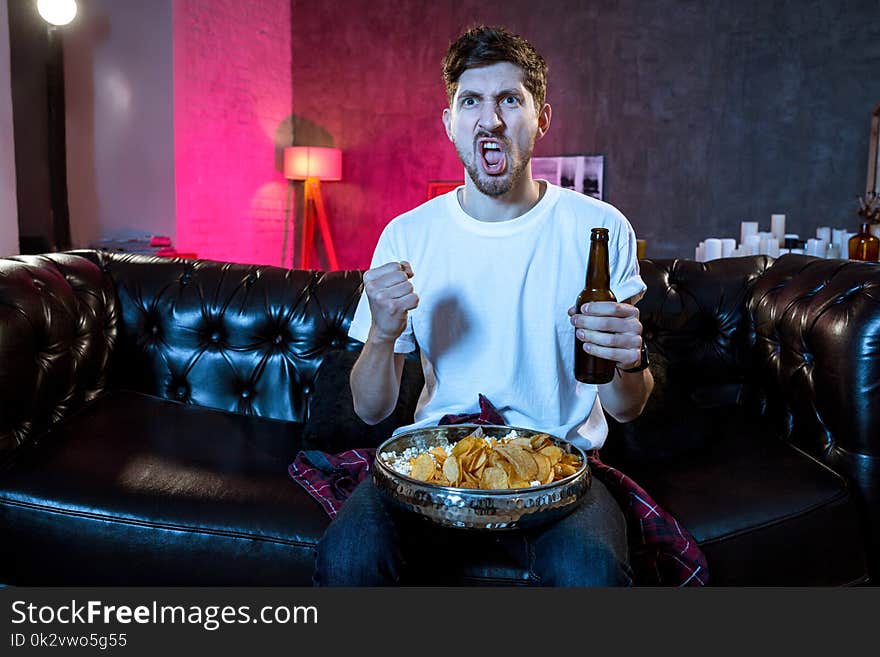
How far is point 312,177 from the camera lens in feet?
19.1

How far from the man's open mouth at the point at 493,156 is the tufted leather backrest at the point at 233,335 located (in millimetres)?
821

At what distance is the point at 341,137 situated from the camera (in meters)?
6.07

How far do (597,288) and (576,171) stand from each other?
13.5ft

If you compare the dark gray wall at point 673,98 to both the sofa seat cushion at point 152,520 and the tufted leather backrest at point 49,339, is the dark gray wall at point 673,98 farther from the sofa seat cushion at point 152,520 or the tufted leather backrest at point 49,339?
the sofa seat cushion at point 152,520

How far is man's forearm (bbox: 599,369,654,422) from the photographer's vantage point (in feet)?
4.53

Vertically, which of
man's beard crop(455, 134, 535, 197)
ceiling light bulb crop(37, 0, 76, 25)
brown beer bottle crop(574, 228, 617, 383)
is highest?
ceiling light bulb crop(37, 0, 76, 25)


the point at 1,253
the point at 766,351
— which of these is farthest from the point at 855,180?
the point at 1,253

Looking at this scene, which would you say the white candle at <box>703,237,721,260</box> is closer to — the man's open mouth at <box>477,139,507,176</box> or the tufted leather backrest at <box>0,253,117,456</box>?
the man's open mouth at <box>477,139,507,176</box>

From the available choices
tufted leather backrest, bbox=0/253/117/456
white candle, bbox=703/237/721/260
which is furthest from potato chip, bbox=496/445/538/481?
white candle, bbox=703/237/721/260

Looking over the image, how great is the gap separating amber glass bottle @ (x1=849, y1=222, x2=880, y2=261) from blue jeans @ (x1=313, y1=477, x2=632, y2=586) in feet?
7.37

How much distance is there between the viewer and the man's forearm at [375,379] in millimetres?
1468
